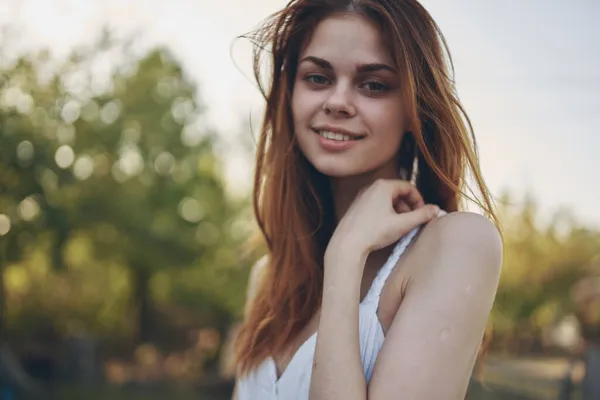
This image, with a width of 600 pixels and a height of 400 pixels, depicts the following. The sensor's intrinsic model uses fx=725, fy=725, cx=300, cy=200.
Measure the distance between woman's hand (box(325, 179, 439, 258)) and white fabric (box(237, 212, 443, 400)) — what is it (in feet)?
0.16

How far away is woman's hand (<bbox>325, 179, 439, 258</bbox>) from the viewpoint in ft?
5.11

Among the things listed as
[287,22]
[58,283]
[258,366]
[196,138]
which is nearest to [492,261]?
[258,366]

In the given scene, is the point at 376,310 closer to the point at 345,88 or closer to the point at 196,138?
the point at 345,88

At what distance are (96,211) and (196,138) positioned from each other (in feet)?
8.65

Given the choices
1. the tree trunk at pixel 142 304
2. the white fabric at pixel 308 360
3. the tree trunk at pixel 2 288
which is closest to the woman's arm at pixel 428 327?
the white fabric at pixel 308 360

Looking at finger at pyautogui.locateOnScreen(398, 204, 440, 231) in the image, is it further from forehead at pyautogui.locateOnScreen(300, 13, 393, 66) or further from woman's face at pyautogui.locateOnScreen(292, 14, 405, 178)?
forehead at pyautogui.locateOnScreen(300, 13, 393, 66)

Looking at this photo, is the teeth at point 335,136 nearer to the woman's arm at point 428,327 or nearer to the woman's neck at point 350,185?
the woman's neck at point 350,185

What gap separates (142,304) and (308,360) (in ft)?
47.0

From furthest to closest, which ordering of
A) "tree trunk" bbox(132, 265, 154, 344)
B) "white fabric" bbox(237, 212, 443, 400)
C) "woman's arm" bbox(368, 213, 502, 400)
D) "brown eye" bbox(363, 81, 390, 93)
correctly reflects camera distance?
"tree trunk" bbox(132, 265, 154, 344), "brown eye" bbox(363, 81, 390, 93), "white fabric" bbox(237, 212, 443, 400), "woman's arm" bbox(368, 213, 502, 400)

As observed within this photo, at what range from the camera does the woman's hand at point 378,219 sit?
1.56 meters

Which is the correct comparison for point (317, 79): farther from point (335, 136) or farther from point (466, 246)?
point (466, 246)

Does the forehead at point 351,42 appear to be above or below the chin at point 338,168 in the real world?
above

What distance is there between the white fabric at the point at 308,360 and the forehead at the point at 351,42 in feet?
1.33

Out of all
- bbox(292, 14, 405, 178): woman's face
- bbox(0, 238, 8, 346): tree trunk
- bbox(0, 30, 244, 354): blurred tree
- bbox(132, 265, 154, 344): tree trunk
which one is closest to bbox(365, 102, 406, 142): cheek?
bbox(292, 14, 405, 178): woman's face
